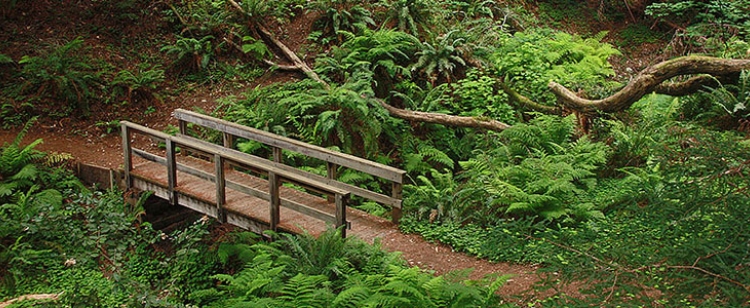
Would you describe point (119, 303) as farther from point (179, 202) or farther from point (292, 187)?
point (292, 187)

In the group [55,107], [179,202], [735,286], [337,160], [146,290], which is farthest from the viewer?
[55,107]

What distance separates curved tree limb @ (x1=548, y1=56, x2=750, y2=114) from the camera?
9703mm

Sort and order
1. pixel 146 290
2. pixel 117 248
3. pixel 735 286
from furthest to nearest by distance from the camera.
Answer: pixel 117 248, pixel 146 290, pixel 735 286

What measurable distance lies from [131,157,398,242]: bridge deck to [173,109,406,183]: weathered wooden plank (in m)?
0.63

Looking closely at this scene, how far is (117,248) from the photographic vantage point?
7.93m

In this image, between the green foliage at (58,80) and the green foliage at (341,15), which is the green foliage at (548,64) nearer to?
the green foliage at (341,15)

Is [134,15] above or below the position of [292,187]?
above

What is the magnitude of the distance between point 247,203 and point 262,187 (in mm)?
603

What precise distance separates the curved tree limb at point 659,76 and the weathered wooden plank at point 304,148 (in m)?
4.27

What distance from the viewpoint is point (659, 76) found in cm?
972

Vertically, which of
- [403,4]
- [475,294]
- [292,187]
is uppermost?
[403,4]

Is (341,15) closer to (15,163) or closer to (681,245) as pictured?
(15,163)

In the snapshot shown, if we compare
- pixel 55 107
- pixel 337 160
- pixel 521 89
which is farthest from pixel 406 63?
Result: pixel 55 107

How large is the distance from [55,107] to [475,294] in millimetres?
9809
